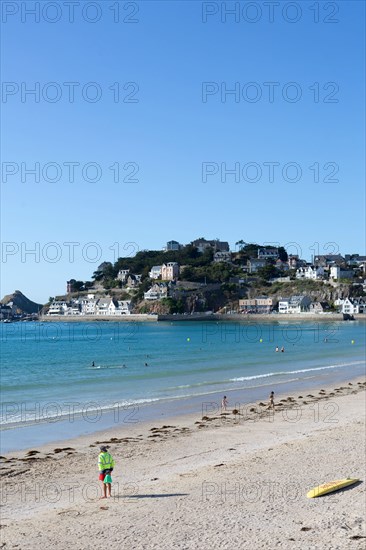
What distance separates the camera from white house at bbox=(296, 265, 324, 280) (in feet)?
565

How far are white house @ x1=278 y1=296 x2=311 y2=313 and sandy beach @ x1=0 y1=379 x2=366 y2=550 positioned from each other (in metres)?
131

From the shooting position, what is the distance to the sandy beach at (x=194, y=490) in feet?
36.2

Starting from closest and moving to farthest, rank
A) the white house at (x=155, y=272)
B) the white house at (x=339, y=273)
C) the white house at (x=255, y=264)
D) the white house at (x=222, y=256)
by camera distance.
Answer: the white house at (x=339, y=273), the white house at (x=155, y=272), the white house at (x=255, y=264), the white house at (x=222, y=256)

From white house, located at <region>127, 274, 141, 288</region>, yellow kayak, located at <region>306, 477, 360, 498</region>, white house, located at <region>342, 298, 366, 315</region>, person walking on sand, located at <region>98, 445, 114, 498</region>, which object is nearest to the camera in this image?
yellow kayak, located at <region>306, 477, 360, 498</region>

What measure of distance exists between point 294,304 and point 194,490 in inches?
5560

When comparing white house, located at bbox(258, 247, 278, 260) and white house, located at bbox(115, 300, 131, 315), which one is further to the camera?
white house, located at bbox(258, 247, 278, 260)

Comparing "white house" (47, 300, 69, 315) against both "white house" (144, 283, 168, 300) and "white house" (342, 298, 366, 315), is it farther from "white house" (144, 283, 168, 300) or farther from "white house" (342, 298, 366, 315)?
"white house" (342, 298, 366, 315)

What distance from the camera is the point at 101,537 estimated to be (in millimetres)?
11102

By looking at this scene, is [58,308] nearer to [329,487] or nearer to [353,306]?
[353,306]

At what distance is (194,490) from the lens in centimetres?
1380

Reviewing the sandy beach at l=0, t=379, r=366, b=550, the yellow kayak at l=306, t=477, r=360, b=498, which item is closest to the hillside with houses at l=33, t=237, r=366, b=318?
the sandy beach at l=0, t=379, r=366, b=550

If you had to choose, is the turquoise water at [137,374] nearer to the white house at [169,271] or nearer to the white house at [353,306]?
the white house at [353,306]

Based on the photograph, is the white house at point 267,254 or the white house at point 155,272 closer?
the white house at point 155,272

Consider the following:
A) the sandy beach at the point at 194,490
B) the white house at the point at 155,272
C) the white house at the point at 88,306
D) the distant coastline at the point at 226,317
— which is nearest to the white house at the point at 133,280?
the white house at the point at 155,272
